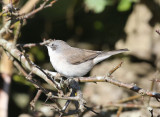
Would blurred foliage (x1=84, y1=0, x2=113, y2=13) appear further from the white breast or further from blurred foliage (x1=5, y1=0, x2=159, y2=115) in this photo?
the white breast

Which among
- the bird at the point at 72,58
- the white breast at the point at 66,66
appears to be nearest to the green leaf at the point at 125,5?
the bird at the point at 72,58

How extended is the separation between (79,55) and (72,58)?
18 centimetres

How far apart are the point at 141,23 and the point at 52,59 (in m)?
2.41

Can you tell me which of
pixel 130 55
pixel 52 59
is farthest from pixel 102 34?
pixel 52 59

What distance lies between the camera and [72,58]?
4.53m

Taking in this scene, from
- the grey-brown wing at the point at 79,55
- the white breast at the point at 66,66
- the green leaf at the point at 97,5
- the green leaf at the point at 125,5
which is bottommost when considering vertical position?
the white breast at the point at 66,66

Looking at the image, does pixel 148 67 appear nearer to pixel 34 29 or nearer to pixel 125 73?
pixel 125 73

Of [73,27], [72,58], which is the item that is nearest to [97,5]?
[72,58]

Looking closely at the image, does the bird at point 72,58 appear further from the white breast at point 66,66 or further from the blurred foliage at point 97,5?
the blurred foliage at point 97,5

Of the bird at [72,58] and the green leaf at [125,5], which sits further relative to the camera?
the green leaf at [125,5]

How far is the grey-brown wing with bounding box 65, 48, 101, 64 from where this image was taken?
14.8ft

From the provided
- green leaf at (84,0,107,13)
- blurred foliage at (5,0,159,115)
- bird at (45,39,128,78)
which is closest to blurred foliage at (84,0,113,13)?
green leaf at (84,0,107,13)

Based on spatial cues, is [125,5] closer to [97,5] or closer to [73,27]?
[97,5]

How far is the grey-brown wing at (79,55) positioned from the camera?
451cm
